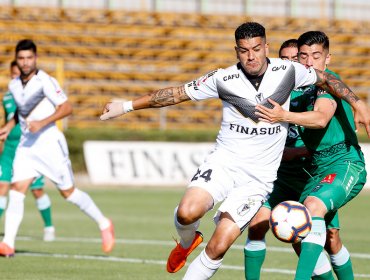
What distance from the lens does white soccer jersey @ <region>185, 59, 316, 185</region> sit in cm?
784

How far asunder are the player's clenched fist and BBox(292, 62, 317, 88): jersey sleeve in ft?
4.77

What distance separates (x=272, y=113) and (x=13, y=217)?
494 centimetres

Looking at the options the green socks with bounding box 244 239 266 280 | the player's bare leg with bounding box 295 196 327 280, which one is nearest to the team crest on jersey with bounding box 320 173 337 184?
the player's bare leg with bounding box 295 196 327 280

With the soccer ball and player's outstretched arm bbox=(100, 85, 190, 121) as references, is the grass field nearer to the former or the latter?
player's outstretched arm bbox=(100, 85, 190, 121)

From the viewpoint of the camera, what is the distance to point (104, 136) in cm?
2595

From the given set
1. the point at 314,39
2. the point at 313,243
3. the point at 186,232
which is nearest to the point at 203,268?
the point at 186,232

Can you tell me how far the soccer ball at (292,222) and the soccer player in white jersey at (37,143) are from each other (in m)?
4.59

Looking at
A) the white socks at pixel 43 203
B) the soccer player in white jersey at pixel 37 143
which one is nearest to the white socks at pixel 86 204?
the soccer player in white jersey at pixel 37 143

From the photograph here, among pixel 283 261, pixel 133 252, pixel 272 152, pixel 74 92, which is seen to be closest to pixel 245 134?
pixel 272 152

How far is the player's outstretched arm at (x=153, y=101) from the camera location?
8078 mm

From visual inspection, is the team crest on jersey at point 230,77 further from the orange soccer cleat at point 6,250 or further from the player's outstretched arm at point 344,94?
the orange soccer cleat at point 6,250

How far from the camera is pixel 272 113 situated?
755 cm

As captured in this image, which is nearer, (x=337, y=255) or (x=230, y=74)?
(x=230, y=74)

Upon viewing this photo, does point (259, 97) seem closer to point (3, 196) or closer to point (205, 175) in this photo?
point (205, 175)
